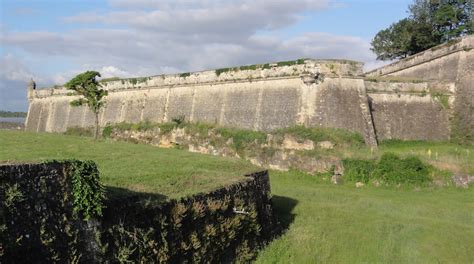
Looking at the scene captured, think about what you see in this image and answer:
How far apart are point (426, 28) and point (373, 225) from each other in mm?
30553

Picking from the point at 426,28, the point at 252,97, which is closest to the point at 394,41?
the point at 426,28

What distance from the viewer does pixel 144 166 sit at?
502 inches

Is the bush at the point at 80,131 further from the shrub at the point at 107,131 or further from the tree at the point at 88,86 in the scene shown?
the tree at the point at 88,86

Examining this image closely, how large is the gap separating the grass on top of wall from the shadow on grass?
1.82m

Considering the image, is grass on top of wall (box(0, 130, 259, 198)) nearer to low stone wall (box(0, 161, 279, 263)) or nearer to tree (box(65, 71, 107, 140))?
low stone wall (box(0, 161, 279, 263))

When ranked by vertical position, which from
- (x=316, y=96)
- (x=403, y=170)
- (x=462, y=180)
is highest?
(x=316, y=96)

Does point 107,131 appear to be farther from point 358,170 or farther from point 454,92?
point 454,92

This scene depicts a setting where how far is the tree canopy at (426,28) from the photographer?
38781 millimetres

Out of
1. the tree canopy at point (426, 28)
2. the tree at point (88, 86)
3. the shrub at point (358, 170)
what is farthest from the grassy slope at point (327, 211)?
the tree canopy at point (426, 28)

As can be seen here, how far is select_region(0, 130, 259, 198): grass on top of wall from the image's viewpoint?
10.3m

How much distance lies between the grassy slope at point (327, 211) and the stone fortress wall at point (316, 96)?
6.17 m

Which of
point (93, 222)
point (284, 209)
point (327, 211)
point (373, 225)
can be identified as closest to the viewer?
point (93, 222)

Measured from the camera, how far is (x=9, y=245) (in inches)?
234

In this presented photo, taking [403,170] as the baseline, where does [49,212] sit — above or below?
below
